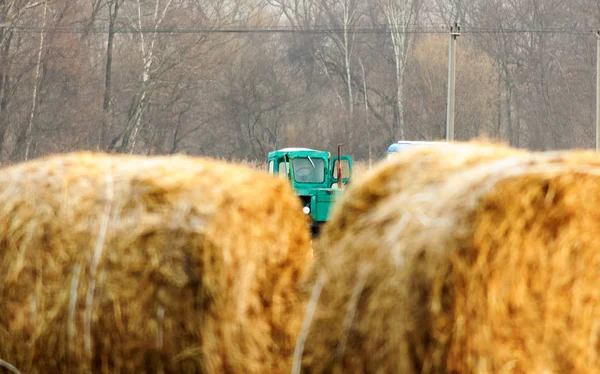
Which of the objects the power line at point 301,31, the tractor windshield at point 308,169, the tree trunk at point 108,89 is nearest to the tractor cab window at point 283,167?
the tractor windshield at point 308,169

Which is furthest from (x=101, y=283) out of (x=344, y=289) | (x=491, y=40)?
(x=491, y=40)

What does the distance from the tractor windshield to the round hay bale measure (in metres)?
16.7

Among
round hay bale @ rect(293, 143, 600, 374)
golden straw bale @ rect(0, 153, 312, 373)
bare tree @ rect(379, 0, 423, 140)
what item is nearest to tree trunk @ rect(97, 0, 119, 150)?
bare tree @ rect(379, 0, 423, 140)

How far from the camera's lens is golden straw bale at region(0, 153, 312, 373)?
4516 mm

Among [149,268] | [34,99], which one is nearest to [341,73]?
[34,99]

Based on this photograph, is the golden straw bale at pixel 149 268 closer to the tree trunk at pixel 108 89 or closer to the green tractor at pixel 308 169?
the green tractor at pixel 308 169

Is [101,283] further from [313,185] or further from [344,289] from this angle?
[313,185]

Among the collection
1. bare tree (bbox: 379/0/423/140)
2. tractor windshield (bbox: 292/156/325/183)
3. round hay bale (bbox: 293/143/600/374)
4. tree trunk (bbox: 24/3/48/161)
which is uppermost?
bare tree (bbox: 379/0/423/140)

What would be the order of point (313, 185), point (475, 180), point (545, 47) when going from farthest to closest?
point (545, 47) < point (313, 185) < point (475, 180)

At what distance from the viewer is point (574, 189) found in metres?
3.88

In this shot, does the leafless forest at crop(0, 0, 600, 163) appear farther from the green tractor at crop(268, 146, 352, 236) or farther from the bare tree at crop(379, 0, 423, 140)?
the green tractor at crop(268, 146, 352, 236)

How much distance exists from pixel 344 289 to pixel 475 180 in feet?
2.36

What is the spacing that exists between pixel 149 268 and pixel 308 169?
1651 cm

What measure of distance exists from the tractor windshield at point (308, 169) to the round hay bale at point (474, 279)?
54.7ft
